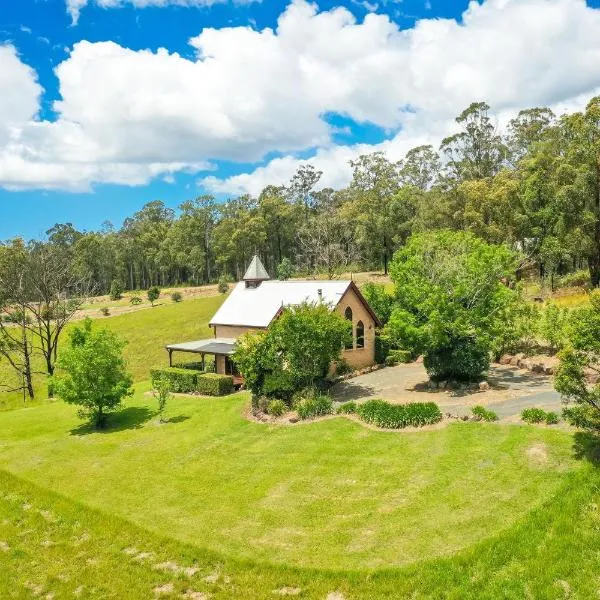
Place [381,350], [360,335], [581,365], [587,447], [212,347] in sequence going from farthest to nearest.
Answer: [381,350], [212,347], [360,335], [587,447], [581,365]

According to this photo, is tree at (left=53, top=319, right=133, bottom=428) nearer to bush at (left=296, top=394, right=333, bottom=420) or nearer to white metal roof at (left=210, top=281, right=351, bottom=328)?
bush at (left=296, top=394, right=333, bottom=420)

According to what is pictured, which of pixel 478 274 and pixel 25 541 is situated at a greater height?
pixel 478 274

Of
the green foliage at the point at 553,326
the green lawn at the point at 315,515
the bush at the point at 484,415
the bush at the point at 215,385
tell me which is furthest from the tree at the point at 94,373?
the green foliage at the point at 553,326

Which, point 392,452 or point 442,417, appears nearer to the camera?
point 392,452

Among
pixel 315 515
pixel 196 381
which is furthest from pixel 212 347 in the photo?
pixel 315 515

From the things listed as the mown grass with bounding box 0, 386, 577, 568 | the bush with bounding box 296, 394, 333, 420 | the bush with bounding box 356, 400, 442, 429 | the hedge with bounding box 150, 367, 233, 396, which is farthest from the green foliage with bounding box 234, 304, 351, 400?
the hedge with bounding box 150, 367, 233, 396

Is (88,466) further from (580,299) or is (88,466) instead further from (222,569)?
(580,299)

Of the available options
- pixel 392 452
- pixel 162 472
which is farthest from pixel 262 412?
pixel 392 452

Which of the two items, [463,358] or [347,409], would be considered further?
[463,358]

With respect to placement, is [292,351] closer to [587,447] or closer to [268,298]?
[268,298]
